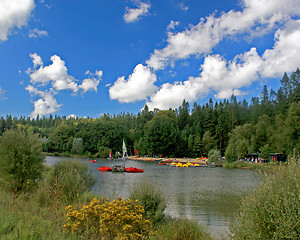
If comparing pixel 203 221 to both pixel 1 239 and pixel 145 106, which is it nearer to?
pixel 1 239

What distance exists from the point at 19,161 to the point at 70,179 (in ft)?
9.82

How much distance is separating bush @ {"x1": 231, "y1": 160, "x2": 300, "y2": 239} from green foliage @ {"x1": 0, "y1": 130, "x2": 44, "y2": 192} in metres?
10.9

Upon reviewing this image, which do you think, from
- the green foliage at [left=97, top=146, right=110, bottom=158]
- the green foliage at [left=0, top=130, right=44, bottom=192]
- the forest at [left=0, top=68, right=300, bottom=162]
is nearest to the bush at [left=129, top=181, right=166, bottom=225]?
the green foliage at [left=0, top=130, right=44, bottom=192]

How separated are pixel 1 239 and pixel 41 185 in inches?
328

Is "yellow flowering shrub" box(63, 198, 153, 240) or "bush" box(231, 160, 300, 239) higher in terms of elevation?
"bush" box(231, 160, 300, 239)

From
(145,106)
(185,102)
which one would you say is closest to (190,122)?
(185,102)

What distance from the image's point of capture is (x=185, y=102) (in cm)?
11331

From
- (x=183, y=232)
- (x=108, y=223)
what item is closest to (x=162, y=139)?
(x=183, y=232)

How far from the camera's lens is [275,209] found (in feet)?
14.4

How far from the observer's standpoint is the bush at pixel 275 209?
4.15 metres

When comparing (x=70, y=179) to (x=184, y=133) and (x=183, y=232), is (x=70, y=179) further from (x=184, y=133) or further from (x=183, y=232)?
(x=184, y=133)

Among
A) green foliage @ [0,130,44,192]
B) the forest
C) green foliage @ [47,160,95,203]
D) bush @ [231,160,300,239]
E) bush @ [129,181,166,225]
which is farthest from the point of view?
the forest

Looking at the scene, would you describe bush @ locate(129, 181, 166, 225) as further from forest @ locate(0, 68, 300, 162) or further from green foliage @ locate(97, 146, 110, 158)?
green foliage @ locate(97, 146, 110, 158)

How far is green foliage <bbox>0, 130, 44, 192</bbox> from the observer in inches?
458
